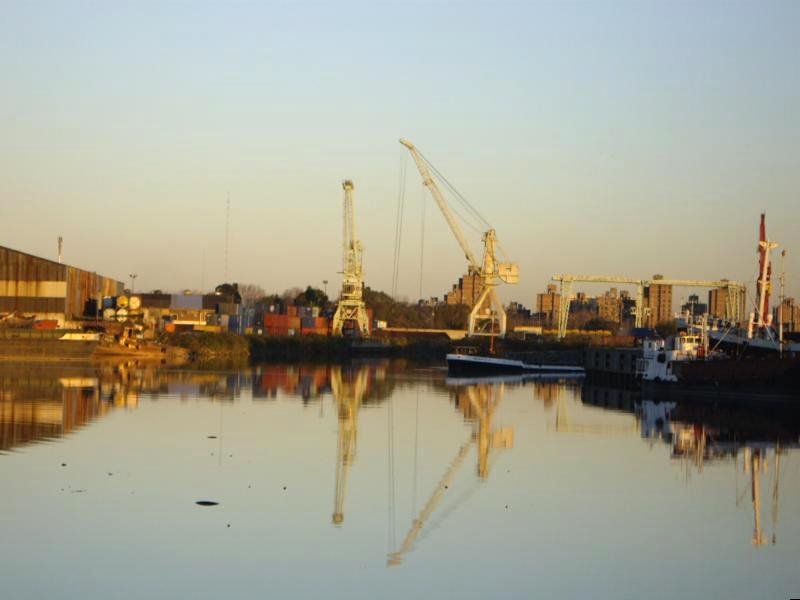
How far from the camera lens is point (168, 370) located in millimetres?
57500

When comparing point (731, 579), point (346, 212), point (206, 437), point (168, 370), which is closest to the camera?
point (731, 579)

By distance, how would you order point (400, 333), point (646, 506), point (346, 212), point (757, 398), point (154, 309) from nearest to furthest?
point (646, 506) → point (757, 398) → point (154, 309) → point (346, 212) → point (400, 333)

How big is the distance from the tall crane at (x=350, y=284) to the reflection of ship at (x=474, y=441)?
5562cm

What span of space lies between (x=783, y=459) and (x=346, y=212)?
8460cm

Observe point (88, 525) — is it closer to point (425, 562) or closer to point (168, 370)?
point (425, 562)

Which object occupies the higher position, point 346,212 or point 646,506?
point 346,212

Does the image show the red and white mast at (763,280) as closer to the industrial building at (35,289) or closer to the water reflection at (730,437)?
the water reflection at (730,437)

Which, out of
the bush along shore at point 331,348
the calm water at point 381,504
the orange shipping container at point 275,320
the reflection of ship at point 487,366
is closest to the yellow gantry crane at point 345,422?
the calm water at point 381,504

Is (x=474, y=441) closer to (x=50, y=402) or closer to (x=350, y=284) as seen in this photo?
(x=50, y=402)

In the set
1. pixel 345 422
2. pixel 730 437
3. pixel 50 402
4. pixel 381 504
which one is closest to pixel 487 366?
pixel 730 437

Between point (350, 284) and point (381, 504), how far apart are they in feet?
307

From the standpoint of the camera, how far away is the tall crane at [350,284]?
109250 millimetres

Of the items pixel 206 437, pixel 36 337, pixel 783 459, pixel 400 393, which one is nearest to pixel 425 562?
pixel 206 437

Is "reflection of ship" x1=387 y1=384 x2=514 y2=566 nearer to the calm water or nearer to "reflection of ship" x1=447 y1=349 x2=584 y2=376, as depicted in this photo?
the calm water
